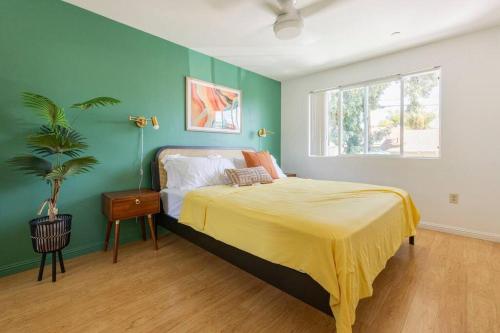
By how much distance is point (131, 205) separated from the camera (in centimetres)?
216

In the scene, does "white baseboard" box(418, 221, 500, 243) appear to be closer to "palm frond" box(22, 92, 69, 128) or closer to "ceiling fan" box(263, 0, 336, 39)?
"ceiling fan" box(263, 0, 336, 39)

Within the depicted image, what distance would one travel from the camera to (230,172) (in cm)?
267

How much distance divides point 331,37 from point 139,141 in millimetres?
2653

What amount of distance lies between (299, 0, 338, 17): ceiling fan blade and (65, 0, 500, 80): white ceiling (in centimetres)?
4

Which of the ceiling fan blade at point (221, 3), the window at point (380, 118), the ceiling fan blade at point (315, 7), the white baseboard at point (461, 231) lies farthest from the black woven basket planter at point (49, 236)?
the white baseboard at point (461, 231)

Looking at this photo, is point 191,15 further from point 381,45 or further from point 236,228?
point 381,45

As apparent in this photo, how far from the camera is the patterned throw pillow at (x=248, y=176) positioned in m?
2.60

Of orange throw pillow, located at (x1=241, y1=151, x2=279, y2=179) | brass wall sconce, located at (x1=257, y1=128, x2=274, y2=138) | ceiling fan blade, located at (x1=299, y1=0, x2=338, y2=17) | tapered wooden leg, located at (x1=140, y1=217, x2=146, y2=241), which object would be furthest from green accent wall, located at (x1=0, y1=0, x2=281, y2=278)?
ceiling fan blade, located at (x1=299, y1=0, x2=338, y2=17)

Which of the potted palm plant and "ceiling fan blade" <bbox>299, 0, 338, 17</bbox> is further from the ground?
"ceiling fan blade" <bbox>299, 0, 338, 17</bbox>

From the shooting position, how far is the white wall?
2570 millimetres

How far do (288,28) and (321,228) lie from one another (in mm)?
1980

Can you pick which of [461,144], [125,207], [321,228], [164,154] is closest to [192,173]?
[164,154]

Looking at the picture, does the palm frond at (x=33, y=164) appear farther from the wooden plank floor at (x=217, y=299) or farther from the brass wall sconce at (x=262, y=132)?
the brass wall sconce at (x=262, y=132)

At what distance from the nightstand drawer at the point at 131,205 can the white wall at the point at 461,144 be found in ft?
10.3
